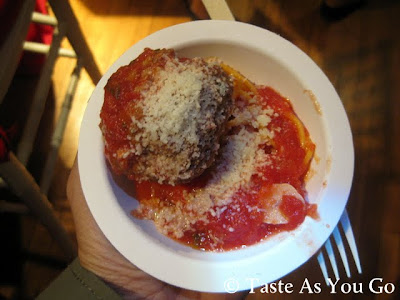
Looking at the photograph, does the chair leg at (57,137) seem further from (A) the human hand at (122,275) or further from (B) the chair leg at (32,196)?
(A) the human hand at (122,275)

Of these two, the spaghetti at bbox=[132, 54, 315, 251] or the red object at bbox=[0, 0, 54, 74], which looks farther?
the red object at bbox=[0, 0, 54, 74]

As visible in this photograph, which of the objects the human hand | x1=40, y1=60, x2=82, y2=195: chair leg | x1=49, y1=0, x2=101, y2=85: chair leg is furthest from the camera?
x1=40, y1=60, x2=82, y2=195: chair leg

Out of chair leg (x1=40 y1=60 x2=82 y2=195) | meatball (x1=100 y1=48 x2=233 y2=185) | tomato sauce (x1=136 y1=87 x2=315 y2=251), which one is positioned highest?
meatball (x1=100 y1=48 x2=233 y2=185)

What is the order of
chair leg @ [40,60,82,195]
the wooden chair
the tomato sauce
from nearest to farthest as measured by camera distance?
the tomato sauce, the wooden chair, chair leg @ [40,60,82,195]

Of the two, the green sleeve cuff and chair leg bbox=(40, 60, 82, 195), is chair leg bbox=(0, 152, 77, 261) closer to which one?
chair leg bbox=(40, 60, 82, 195)

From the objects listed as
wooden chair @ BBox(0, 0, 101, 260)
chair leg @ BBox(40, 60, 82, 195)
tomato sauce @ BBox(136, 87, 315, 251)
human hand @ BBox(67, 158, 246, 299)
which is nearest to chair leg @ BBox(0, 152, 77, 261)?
wooden chair @ BBox(0, 0, 101, 260)

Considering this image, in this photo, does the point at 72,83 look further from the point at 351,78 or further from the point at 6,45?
the point at 351,78

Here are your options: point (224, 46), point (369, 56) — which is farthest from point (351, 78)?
point (224, 46)
